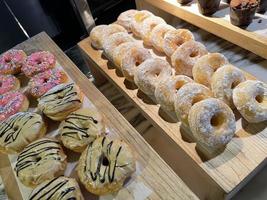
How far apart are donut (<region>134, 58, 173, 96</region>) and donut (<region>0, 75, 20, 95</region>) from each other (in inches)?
20.9

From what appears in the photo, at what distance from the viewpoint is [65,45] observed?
1849 millimetres

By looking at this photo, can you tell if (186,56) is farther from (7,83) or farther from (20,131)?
(7,83)

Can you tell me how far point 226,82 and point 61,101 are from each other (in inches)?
21.7

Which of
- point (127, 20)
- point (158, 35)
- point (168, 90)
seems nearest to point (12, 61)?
point (127, 20)

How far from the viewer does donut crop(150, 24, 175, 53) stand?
1143 millimetres

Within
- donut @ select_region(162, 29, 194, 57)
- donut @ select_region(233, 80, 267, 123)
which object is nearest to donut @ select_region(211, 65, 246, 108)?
donut @ select_region(233, 80, 267, 123)

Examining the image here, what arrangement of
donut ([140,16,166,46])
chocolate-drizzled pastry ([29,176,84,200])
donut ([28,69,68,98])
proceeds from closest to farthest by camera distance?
chocolate-drizzled pastry ([29,176,84,200])
donut ([28,69,68,98])
donut ([140,16,166,46])

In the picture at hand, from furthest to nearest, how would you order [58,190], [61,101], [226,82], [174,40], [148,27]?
[148,27]
[174,40]
[61,101]
[226,82]
[58,190]

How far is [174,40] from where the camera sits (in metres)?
1.10

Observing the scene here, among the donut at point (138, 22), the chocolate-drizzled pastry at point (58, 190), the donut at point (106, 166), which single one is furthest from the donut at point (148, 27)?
the chocolate-drizzled pastry at point (58, 190)

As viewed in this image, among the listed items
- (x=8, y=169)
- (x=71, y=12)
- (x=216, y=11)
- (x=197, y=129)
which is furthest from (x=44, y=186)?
(x=71, y=12)

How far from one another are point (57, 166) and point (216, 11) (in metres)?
0.89

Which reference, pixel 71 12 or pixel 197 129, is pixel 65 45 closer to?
pixel 71 12

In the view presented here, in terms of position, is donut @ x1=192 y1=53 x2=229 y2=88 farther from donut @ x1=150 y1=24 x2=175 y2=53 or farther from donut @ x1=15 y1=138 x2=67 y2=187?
donut @ x1=15 y1=138 x2=67 y2=187
